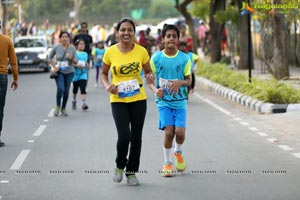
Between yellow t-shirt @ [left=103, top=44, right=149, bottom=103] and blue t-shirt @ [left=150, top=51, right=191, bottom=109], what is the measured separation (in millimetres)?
713

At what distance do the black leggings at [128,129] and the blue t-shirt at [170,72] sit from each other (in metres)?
0.70

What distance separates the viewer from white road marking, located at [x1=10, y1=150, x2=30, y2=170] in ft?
35.7

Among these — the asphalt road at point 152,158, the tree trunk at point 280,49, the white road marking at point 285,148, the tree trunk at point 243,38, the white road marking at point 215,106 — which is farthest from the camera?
the tree trunk at point 243,38

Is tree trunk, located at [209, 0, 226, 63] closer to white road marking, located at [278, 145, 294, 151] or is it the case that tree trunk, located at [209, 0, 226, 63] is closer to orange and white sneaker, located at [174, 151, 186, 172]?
white road marking, located at [278, 145, 294, 151]

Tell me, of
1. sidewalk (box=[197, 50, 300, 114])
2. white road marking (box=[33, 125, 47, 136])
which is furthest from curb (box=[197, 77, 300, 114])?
white road marking (box=[33, 125, 47, 136])

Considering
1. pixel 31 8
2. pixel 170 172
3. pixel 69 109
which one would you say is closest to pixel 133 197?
pixel 170 172

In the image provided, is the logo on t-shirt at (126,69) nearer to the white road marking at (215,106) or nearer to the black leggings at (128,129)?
the black leggings at (128,129)

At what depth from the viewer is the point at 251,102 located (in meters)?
19.1

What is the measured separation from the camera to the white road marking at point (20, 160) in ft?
35.7

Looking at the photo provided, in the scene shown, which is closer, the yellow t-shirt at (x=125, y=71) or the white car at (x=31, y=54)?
the yellow t-shirt at (x=125, y=71)

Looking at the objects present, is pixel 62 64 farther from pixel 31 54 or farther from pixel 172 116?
pixel 31 54

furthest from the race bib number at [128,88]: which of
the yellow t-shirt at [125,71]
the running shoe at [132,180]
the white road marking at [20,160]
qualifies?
the white road marking at [20,160]

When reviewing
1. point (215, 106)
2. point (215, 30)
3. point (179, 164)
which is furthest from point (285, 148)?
point (215, 30)

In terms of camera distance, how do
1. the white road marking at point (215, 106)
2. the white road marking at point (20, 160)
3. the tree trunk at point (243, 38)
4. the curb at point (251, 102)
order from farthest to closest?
the tree trunk at point (243, 38) < the white road marking at point (215, 106) < the curb at point (251, 102) < the white road marking at point (20, 160)
